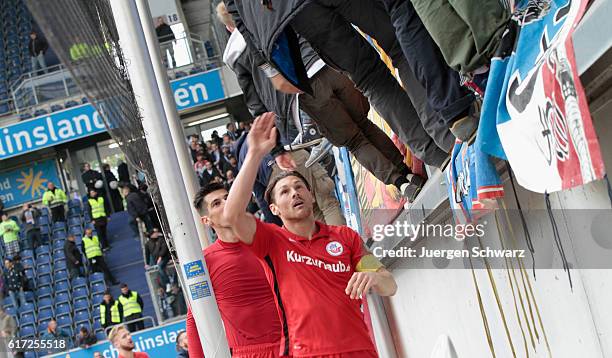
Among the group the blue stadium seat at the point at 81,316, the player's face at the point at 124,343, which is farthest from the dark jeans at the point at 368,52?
the blue stadium seat at the point at 81,316

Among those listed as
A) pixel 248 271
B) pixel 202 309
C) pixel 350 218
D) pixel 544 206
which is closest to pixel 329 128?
pixel 248 271

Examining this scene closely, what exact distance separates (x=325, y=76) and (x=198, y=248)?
1.69 m

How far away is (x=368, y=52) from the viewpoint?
4.28 meters

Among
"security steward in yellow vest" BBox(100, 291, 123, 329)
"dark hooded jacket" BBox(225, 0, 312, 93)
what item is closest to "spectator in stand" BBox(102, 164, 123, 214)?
"security steward in yellow vest" BBox(100, 291, 123, 329)

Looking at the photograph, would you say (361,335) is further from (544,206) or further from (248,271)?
(544,206)

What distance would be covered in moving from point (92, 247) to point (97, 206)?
50.1 inches

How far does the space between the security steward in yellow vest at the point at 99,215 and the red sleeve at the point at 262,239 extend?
18.8 metres

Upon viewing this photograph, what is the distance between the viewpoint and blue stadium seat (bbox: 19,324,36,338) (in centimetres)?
2098

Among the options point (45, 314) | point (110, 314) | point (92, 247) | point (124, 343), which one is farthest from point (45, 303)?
point (124, 343)

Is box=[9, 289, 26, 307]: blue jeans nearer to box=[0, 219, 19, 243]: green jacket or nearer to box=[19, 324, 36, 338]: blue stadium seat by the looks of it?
box=[19, 324, 36, 338]: blue stadium seat

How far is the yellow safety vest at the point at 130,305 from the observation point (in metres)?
18.8

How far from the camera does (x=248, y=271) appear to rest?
16.3 feet

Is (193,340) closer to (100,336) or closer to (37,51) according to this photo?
(100,336)

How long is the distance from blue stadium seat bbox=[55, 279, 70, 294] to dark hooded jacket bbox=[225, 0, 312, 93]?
18.8 meters
